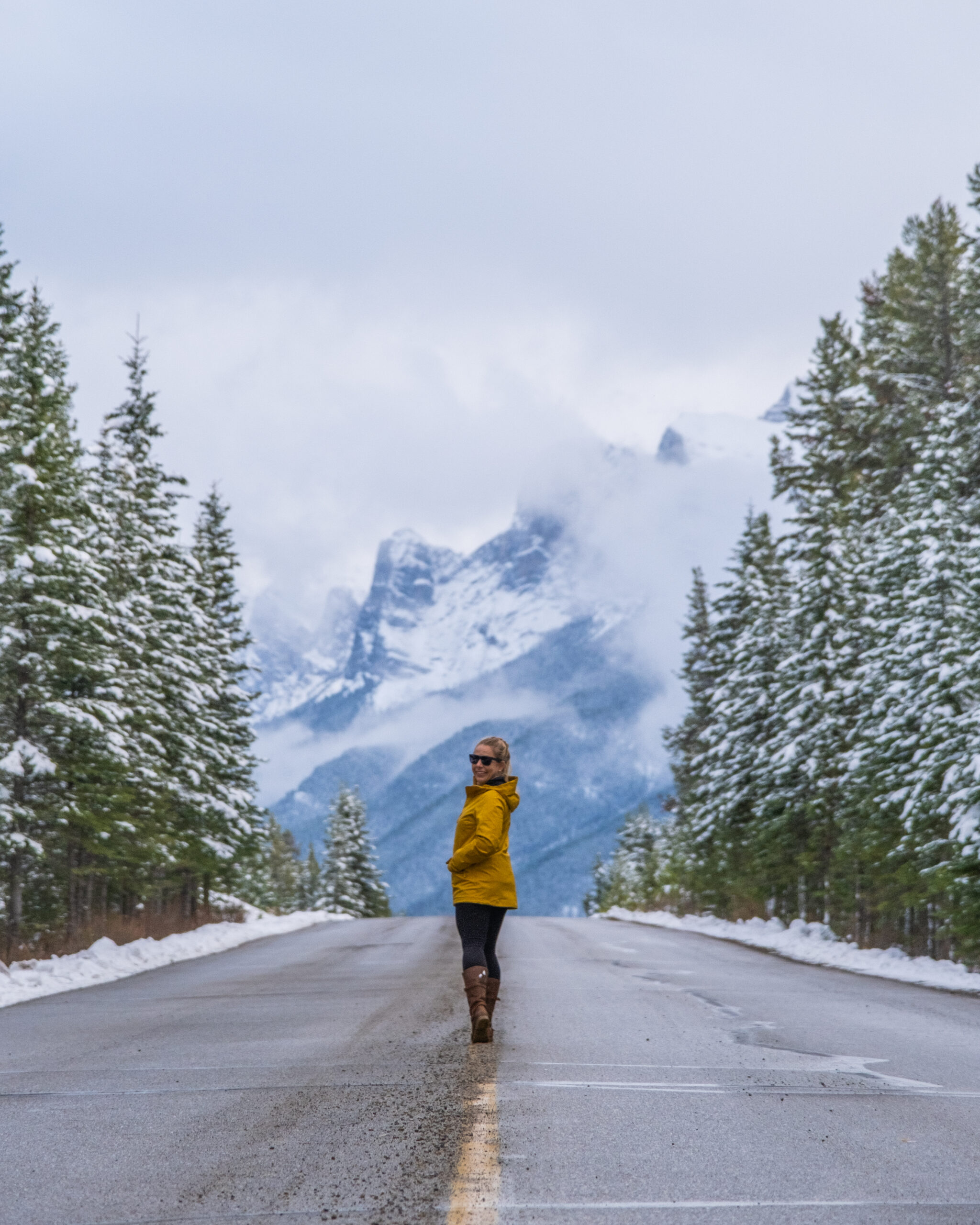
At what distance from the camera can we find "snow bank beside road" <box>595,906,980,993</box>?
14.6 metres

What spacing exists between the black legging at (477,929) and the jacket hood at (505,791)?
2.30 ft

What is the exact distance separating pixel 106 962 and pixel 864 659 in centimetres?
1704

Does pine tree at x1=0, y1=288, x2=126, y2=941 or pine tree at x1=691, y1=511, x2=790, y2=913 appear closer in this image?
pine tree at x1=0, y1=288, x2=126, y2=941

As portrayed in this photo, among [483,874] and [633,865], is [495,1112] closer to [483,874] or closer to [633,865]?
[483,874]

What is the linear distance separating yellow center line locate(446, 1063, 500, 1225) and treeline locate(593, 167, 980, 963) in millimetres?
11088

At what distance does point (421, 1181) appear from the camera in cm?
394

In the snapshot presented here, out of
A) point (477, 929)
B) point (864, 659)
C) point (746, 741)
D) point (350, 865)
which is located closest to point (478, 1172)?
point (477, 929)

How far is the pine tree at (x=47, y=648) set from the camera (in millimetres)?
18188

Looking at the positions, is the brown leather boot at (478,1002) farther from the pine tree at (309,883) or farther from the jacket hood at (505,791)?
the pine tree at (309,883)

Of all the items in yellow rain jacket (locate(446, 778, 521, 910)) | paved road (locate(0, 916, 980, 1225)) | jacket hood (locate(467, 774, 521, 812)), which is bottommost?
paved road (locate(0, 916, 980, 1225))

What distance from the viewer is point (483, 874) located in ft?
24.9

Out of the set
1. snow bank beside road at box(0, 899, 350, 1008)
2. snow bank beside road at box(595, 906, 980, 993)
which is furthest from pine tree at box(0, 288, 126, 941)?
snow bank beside road at box(595, 906, 980, 993)

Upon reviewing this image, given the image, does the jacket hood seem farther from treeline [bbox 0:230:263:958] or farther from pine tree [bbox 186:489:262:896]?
A: pine tree [bbox 186:489:262:896]

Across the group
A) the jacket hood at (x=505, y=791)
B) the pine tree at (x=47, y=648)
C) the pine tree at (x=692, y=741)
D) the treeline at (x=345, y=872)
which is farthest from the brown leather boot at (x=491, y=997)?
the treeline at (x=345, y=872)
